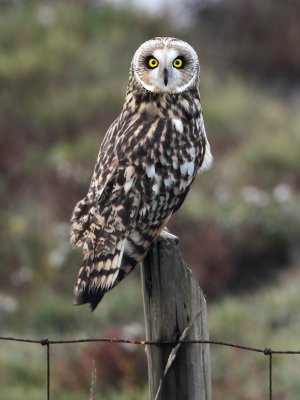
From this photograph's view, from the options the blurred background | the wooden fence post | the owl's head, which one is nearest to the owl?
the owl's head

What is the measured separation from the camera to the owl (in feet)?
13.1

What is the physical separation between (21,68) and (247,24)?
13.7ft

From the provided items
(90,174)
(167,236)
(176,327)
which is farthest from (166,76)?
(90,174)

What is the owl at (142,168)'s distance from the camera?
401 cm

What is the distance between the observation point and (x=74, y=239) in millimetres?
4215

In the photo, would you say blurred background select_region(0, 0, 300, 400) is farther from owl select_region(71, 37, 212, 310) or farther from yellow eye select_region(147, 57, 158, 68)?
yellow eye select_region(147, 57, 158, 68)

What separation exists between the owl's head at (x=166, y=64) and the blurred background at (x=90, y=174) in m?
2.81

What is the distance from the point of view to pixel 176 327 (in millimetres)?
3477

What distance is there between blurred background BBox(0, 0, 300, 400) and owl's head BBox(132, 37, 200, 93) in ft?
9.20

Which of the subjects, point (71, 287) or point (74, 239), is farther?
point (71, 287)

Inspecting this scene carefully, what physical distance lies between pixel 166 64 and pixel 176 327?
4.77 feet

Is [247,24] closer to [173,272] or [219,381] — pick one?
[219,381]

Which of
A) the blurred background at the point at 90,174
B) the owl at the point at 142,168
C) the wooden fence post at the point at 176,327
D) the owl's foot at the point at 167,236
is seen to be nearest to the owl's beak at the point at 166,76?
the owl at the point at 142,168

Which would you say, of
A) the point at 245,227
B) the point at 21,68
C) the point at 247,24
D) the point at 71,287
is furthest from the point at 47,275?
the point at 247,24
